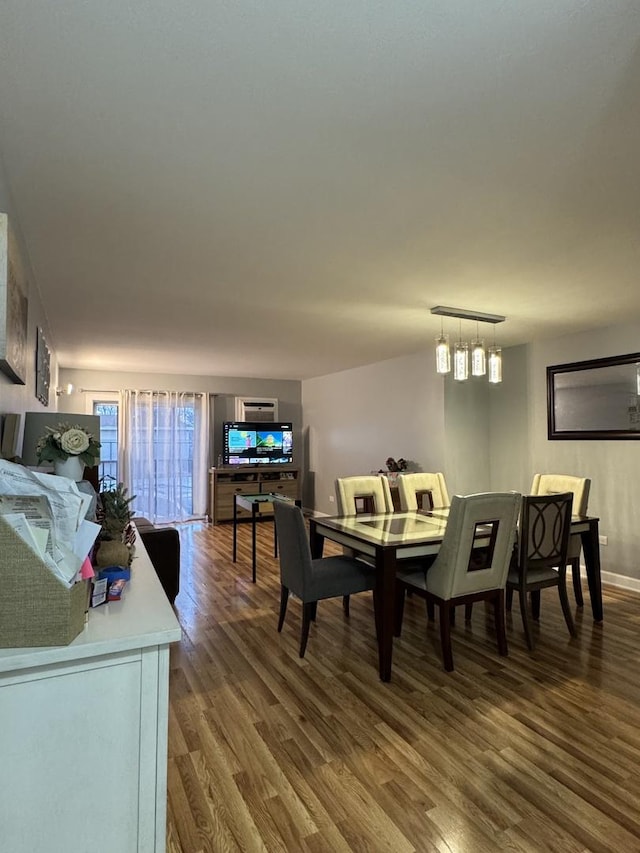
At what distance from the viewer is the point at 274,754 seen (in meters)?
2.01

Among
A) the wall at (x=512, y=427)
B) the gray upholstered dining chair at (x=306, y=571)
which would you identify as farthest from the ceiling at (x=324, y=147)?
the wall at (x=512, y=427)

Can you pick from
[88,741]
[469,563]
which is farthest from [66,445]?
[469,563]

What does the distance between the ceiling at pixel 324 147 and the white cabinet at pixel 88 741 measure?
1456mm

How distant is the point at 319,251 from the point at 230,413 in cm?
556

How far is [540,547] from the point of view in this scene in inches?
122

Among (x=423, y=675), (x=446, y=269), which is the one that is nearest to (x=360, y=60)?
(x=446, y=269)

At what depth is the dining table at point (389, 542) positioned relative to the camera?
2.68 metres

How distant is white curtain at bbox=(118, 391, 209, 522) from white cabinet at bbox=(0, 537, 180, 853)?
6.25m

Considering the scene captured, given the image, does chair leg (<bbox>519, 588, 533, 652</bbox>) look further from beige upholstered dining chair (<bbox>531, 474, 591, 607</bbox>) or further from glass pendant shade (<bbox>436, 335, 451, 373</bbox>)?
glass pendant shade (<bbox>436, 335, 451, 373</bbox>)

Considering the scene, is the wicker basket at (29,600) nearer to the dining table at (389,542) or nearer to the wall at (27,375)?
the wall at (27,375)

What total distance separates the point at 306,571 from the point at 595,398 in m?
3.31

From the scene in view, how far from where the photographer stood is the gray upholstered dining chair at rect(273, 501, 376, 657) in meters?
2.82

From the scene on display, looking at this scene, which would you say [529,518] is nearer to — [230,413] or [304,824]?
[304,824]

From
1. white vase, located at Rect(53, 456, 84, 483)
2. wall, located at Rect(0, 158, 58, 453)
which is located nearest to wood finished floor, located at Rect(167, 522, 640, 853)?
white vase, located at Rect(53, 456, 84, 483)
